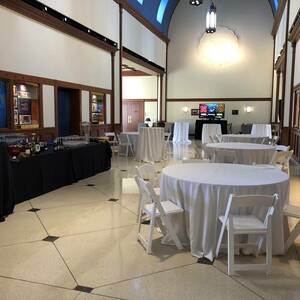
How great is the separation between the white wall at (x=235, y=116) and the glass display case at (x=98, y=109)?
8233mm

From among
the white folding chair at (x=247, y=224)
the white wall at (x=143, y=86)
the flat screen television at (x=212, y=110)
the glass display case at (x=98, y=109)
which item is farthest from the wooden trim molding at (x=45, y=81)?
the flat screen television at (x=212, y=110)

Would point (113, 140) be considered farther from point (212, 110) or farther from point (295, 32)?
point (212, 110)

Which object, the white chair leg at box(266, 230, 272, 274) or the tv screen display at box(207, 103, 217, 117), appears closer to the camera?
the white chair leg at box(266, 230, 272, 274)

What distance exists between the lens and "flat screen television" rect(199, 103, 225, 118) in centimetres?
1797

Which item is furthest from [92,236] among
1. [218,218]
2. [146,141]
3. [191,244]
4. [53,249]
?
[146,141]

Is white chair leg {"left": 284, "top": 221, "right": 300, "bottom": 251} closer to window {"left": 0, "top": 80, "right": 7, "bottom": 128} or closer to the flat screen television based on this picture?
window {"left": 0, "top": 80, "right": 7, "bottom": 128}

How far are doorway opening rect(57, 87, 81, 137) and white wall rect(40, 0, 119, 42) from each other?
1959 mm

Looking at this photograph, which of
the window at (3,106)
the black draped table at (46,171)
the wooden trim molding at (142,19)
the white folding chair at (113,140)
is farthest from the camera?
the wooden trim molding at (142,19)

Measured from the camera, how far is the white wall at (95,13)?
8.43m

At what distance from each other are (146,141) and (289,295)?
280 inches

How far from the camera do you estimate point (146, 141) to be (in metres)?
9.46

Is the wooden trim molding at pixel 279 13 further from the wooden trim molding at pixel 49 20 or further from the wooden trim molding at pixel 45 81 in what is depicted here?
the wooden trim molding at pixel 45 81

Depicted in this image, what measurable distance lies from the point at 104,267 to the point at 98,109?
8.19m

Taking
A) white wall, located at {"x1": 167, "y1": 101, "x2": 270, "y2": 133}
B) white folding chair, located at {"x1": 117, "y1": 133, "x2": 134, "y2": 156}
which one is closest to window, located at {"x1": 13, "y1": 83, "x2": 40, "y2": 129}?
white folding chair, located at {"x1": 117, "y1": 133, "x2": 134, "y2": 156}
